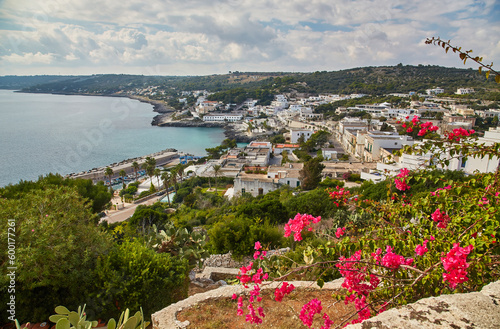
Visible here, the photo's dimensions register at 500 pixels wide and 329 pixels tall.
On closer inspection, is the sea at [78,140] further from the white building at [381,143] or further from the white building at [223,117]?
the white building at [381,143]

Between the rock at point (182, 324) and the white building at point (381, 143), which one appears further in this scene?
the white building at point (381, 143)

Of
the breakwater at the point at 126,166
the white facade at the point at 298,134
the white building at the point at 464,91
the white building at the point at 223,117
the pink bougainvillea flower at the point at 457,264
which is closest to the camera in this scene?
the pink bougainvillea flower at the point at 457,264

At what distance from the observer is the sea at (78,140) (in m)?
31.4

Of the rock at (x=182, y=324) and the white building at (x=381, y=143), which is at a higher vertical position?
the rock at (x=182, y=324)

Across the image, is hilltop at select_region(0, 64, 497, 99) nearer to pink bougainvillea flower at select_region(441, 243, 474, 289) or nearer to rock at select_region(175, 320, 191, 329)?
pink bougainvillea flower at select_region(441, 243, 474, 289)

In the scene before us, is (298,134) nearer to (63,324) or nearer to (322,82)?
(63,324)

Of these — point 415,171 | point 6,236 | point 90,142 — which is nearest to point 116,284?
point 6,236

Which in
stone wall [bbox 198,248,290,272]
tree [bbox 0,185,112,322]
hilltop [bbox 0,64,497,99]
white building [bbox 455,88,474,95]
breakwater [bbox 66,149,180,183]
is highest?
hilltop [bbox 0,64,497,99]

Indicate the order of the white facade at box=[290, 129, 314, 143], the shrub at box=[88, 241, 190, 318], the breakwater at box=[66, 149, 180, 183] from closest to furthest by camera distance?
the shrub at box=[88, 241, 190, 318]
the breakwater at box=[66, 149, 180, 183]
the white facade at box=[290, 129, 314, 143]

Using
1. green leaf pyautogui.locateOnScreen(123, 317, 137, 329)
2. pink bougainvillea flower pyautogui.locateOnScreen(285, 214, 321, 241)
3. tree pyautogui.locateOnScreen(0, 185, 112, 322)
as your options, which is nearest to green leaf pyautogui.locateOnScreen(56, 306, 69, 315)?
green leaf pyautogui.locateOnScreen(123, 317, 137, 329)

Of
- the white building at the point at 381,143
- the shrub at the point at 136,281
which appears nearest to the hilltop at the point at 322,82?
the white building at the point at 381,143

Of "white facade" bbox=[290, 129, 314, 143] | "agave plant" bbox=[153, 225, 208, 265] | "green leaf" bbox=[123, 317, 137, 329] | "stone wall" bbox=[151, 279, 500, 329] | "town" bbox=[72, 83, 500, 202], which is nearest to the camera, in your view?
"stone wall" bbox=[151, 279, 500, 329]

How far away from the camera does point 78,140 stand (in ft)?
136

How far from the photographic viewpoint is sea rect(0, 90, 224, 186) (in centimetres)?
3139
